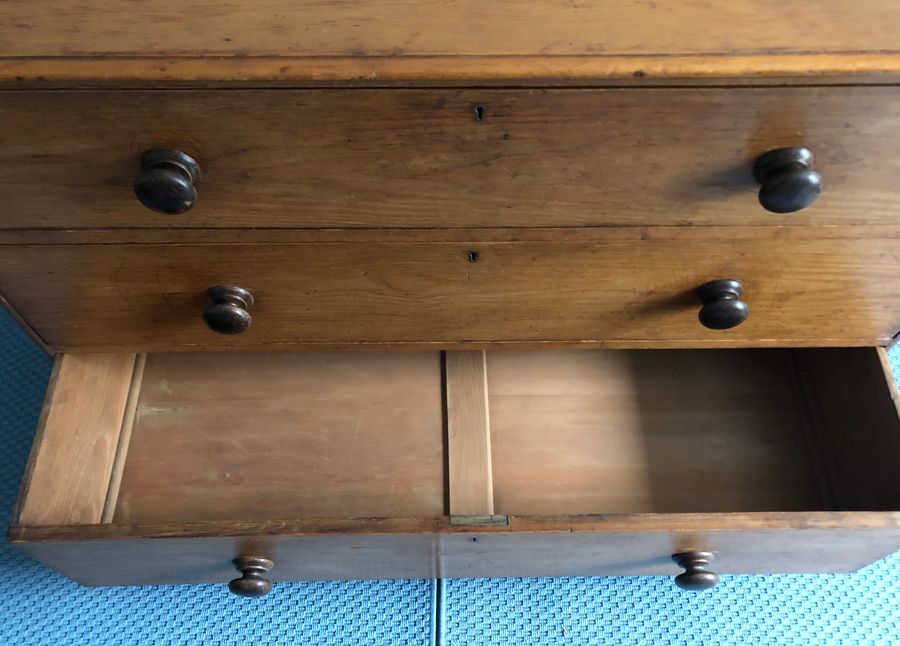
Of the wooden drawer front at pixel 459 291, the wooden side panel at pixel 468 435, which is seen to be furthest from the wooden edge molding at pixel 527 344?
the wooden side panel at pixel 468 435

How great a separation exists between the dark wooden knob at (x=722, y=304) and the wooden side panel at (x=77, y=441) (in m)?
0.75

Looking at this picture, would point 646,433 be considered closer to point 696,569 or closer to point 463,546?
point 696,569

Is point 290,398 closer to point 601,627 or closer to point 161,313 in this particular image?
point 161,313

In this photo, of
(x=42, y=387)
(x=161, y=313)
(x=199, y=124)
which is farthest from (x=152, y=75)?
(x=42, y=387)

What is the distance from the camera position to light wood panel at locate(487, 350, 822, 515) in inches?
38.8

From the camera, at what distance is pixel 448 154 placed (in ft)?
2.15

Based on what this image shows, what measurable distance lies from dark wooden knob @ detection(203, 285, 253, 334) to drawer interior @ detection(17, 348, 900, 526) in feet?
0.81

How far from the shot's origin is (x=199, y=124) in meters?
0.62

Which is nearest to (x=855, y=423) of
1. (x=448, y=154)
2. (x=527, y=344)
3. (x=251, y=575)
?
(x=527, y=344)

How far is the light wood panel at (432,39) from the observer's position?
1.92 ft

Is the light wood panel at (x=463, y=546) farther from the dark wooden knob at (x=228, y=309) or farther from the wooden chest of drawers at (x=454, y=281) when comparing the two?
the dark wooden knob at (x=228, y=309)

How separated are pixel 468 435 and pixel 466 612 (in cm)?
24

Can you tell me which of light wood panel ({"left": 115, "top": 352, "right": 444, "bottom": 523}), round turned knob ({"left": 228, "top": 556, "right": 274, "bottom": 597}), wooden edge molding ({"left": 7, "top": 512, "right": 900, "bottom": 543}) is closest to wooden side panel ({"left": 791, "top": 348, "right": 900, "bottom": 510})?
wooden edge molding ({"left": 7, "top": 512, "right": 900, "bottom": 543})

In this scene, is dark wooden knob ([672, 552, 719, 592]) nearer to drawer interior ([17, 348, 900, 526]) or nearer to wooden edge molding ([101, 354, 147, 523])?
drawer interior ([17, 348, 900, 526])
